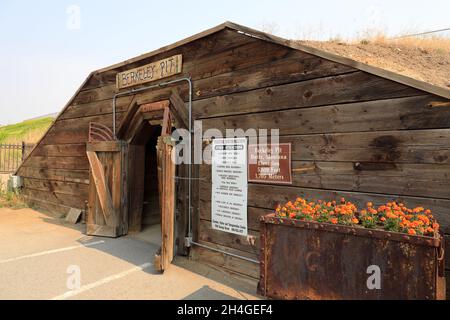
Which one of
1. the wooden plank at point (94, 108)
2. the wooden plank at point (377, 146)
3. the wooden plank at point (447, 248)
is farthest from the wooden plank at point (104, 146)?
the wooden plank at point (447, 248)

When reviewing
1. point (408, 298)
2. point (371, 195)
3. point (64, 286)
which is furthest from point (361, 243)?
point (64, 286)

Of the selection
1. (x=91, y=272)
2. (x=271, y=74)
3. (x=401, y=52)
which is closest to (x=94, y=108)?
(x=91, y=272)

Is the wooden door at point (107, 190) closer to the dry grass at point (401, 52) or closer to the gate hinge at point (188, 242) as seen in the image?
the gate hinge at point (188, 242)

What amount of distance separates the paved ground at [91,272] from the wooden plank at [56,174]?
1.58 metres

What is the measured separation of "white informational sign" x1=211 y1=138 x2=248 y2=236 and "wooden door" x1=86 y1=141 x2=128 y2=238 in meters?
2.74

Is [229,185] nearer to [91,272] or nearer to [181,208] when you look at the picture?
[181,208]

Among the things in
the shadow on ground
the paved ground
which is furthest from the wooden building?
the shadow on ground

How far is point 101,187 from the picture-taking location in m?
6.71

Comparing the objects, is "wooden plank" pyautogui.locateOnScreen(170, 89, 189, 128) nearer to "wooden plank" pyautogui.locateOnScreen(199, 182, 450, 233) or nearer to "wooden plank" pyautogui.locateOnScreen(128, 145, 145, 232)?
"wooden plank" pyautogui.locateOnScreen(199, 182, 450, 233)

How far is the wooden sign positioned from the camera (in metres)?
5.61

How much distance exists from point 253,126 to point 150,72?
9.47 feet

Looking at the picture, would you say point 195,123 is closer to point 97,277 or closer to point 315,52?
point 315,52

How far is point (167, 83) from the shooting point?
5754 millimetres

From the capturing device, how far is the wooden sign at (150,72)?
5609mm
